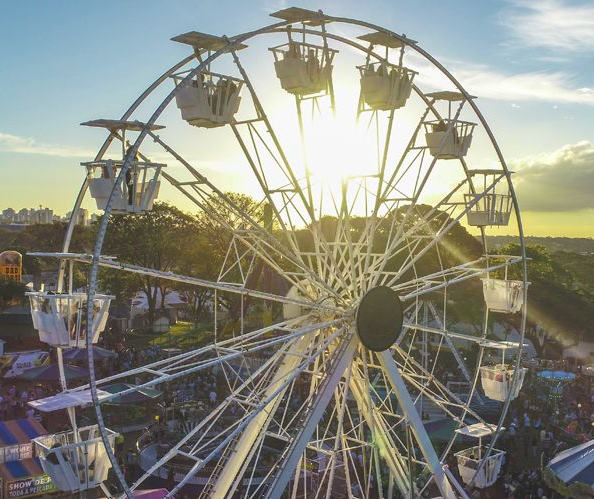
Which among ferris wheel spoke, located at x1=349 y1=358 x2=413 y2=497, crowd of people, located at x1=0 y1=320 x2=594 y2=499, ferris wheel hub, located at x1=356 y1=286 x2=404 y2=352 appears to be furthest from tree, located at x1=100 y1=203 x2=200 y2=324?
ferris wheel hub, located at x1=356 y1=286 x2=404 y2=352

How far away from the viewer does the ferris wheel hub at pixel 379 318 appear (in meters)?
13.2

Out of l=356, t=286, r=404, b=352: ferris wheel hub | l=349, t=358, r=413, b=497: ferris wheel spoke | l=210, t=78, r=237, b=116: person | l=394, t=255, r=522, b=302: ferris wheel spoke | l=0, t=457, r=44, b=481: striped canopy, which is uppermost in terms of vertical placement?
l=210, t=78, r=237, b=116: person

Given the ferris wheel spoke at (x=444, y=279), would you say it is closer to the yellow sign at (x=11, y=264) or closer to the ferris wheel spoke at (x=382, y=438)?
the ferris wheel spoke at (x=382, y=438)

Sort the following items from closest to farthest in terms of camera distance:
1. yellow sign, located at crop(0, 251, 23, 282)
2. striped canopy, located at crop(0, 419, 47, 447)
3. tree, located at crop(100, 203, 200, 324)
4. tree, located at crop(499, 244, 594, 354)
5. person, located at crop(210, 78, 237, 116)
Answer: person, located at crop(210, 78, 237, 116), striped canopy, located at crop(0, 419, 47, 447), tree, located at crop(499, 244, 594, 354), tree, located at crop(100, 203, 200, 324), yellow sign, located at crop(0, 251, 23, 282)

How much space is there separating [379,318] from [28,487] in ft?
34.5

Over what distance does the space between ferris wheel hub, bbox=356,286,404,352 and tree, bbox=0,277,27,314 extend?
3964 cm

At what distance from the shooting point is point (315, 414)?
1234 centimetres

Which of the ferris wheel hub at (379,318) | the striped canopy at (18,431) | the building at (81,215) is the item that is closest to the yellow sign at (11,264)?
the building at (81,215)

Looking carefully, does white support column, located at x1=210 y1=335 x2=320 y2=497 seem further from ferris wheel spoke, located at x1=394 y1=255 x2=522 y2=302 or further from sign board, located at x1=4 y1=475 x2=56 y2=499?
sign board, located at x1=4 y1=475 x2=56 y2=499

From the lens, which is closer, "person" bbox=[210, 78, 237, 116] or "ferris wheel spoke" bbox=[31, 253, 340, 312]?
"ferris wheel spoke" bbox=[31, 253, 340, 312]

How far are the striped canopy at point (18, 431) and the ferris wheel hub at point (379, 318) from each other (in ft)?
36.2

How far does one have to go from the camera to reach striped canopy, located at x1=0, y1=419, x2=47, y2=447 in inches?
763

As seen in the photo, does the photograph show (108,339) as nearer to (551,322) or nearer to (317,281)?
(551,322)

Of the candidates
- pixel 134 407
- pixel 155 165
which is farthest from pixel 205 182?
pixel 134 407
